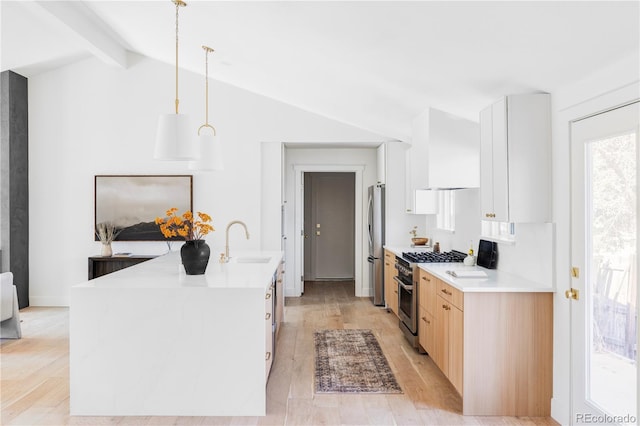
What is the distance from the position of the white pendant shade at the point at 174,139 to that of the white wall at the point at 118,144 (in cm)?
321

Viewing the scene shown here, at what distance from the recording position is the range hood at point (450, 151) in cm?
401

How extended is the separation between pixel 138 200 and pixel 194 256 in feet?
11.8

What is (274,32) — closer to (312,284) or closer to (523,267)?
(523,267)

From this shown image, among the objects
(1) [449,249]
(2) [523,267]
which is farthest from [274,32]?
(1) [449,249]

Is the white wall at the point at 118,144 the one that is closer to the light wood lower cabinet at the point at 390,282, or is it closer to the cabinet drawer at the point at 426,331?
the light wood lower cabinet at the point at 390,282

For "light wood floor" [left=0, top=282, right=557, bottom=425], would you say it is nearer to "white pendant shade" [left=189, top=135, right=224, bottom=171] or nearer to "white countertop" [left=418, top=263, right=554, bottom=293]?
"white countertop" [left=418, top=263, right=554, bottom=293]

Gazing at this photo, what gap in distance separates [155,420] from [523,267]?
2700 mm

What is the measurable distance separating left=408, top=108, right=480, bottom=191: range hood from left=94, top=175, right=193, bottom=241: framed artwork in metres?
3.71

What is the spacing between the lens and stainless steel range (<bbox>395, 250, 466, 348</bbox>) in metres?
4.28

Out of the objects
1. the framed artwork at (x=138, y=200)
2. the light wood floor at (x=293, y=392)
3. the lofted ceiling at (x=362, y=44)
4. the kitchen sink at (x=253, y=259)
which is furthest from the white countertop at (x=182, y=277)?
the framed artwork at (x=138, y=200)

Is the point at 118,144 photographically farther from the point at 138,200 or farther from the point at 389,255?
the point at 389,255

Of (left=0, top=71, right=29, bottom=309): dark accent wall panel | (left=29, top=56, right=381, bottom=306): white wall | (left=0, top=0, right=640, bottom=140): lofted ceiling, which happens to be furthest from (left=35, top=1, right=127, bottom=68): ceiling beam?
(left=0, top=71, right=29, bottom=309): dark accent wall panel

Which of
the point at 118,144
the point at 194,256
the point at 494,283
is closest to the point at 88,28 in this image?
the point at 118,144

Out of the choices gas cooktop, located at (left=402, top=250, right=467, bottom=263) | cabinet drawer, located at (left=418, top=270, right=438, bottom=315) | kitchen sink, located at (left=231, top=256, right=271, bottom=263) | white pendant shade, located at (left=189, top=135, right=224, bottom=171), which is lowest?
cabinet drawer, located at (left=418, top=270, right=438, bottom=315)
